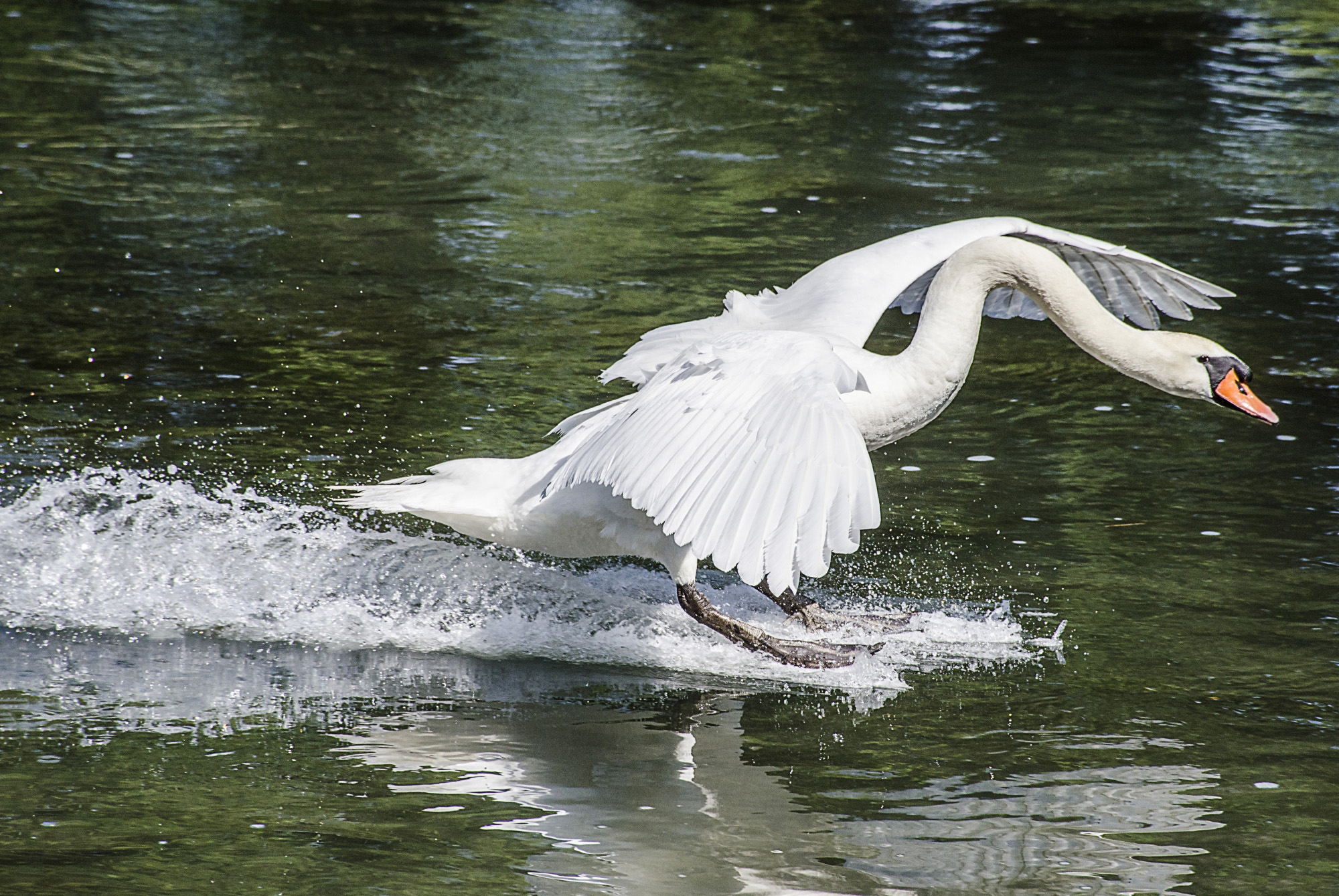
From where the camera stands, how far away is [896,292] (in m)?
6.18

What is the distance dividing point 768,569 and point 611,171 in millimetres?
9044

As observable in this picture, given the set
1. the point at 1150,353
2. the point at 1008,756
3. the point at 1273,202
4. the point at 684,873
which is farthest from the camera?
the point at 1273,202

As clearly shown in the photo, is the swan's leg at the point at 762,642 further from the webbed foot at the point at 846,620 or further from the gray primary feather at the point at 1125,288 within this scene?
the gray primary feather at the point at 1125,288

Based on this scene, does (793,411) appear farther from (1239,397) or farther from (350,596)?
(350,596)

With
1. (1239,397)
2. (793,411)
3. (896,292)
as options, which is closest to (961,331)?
(896,292)

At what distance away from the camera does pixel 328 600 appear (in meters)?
6.00

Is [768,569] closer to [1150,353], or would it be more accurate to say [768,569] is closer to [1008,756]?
[1008,756]

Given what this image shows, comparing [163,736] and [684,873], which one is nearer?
[684,873]

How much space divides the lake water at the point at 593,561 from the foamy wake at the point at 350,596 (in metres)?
0.02

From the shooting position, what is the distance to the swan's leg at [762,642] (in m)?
5.61

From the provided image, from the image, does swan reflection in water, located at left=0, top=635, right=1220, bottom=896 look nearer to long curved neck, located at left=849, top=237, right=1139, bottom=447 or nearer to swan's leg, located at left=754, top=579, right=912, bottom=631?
swan's leg, located at left=754, top=579, right=912, bottom=631

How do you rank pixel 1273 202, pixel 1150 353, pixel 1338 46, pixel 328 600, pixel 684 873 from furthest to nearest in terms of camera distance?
pixel 1338 46
pixel 1273 202
pixel 328 600
pixel 1150 353
pixel 684 873

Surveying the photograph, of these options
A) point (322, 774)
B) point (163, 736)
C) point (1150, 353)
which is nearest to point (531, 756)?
point (322, 774)

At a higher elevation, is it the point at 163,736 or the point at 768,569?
the point at 768,569
